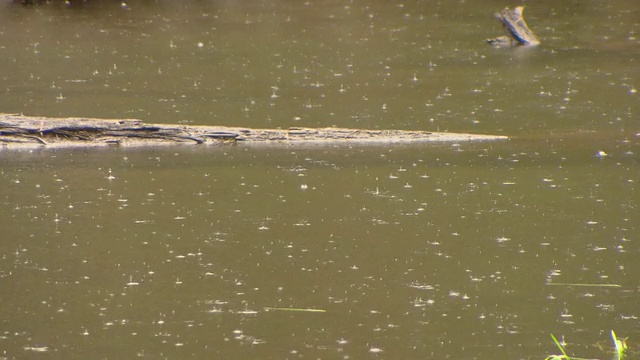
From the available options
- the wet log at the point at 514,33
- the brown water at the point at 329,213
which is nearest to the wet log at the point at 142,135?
the brown water at the point at 329,213

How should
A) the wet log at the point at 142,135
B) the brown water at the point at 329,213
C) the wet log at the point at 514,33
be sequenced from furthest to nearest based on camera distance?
the wet log at the point at 514,33 < the wet log at the point at 142,135 < the brown water at the point at 329,213

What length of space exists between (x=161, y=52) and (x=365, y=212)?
8.74m

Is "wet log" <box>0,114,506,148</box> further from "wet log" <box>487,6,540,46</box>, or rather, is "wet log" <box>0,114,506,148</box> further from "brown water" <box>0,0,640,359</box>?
"wet log" <box>487,6,540,46</box>

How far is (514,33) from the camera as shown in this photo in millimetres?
16891

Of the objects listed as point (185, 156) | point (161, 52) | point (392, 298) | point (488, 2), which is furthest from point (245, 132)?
point (488, 2)

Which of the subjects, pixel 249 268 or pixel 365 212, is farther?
pixel 365 212

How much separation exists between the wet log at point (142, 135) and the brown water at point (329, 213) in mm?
182

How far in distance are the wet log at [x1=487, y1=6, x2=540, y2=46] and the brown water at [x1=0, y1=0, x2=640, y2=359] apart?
2.14 ft

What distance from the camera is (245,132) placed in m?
10.5

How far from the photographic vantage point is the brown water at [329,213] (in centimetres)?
613

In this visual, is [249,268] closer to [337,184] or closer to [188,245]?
[188,245]

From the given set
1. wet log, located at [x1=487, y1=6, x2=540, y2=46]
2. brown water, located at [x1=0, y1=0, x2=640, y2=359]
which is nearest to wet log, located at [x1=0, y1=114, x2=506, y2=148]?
brown water, located at [x1=0, y1=0, x2=640, y2=359]

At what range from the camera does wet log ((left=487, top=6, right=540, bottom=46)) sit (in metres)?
16.8

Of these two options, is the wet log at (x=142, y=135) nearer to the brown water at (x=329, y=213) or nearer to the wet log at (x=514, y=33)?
the brown water at (x=329, y=213)
